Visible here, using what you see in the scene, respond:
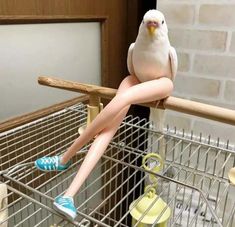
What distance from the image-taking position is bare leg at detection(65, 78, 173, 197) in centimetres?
51

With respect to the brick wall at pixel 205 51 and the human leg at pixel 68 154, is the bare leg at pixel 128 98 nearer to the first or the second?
the human leg at pixel 68 154

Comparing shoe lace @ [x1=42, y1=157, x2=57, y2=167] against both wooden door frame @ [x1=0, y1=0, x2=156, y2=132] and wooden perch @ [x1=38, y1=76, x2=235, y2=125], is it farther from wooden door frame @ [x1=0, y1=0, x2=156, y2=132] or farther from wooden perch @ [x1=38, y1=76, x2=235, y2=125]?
wooden door frame @ [x1=0, y1=0, x2=156, y2=132]

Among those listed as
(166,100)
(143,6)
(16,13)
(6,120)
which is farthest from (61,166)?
(143,6)

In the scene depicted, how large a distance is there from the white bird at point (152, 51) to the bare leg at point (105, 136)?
0.02m

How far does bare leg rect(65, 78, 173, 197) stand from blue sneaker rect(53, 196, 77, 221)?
1 centimetres

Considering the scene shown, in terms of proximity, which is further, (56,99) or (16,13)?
(56,99)

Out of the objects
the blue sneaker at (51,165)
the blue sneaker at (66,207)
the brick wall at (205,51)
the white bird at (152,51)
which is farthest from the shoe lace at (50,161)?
the brick wall at (205,51)

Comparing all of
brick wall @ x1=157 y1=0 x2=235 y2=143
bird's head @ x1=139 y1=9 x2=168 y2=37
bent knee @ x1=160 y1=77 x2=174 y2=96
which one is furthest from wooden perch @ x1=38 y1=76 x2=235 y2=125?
brick wall @ x1=157 y1=0 x2=235 y2=143

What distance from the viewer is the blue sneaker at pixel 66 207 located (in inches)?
18.6

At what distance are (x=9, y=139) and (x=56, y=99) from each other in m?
0.26

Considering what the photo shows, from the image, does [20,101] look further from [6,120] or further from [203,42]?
[203,42]

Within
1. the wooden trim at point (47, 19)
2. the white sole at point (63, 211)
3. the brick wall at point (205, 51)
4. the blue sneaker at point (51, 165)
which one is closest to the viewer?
the white sole at point (63, 211)

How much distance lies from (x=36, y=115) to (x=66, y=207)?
20.3 inches

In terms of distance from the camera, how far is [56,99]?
1045 mm
